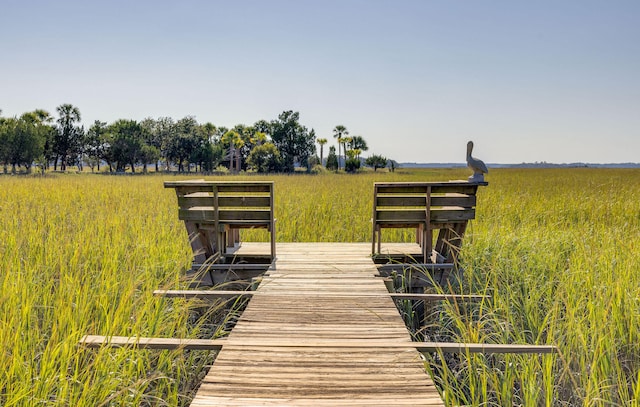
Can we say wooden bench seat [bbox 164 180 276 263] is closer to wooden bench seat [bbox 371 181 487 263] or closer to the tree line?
wooden bench seat [bbox 371 181 487 263]

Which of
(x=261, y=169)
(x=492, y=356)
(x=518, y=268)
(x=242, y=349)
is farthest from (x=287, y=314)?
(x=261, y=169)

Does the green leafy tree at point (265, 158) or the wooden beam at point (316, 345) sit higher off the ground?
the green leafy tree at point (265, 158)

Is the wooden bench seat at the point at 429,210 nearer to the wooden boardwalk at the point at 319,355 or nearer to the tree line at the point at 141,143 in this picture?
the wooden boardwalk at the point at 319,355

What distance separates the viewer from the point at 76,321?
3637 mm

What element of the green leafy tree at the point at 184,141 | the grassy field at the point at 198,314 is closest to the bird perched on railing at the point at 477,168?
the grassy field at the point at 198,314

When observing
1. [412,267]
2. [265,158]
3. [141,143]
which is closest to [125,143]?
[141,143]

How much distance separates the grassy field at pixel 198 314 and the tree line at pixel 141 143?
176 ft

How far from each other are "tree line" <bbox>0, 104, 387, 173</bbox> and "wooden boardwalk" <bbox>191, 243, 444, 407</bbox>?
60871 mm

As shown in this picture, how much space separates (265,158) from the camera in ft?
213

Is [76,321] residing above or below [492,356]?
above

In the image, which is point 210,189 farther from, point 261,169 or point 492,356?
point 261,169

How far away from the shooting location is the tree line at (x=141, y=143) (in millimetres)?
52812

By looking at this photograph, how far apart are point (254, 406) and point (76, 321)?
2.14 metres

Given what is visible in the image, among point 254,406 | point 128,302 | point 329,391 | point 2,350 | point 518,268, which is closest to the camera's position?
point 254,406
